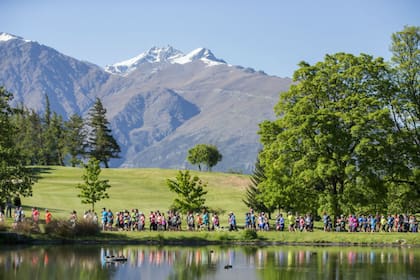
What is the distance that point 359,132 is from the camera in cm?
5575

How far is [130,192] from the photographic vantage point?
9625 cm

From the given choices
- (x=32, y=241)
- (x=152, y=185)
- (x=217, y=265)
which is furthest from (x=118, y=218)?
(x=152, y=185)

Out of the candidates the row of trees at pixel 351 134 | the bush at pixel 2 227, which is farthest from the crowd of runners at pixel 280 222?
the bush at pixel 2 227

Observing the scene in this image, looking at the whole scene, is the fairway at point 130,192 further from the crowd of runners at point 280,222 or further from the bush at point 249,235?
the bush at point 249,235

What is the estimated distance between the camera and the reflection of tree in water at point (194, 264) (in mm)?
38059

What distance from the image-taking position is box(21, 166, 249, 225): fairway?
265 ft

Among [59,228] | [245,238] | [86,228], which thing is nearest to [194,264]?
[245,238]

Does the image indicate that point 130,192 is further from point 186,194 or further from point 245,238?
point 245,238

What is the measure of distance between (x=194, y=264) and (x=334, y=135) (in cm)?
1966

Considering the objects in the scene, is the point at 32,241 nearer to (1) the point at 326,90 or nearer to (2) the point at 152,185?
(1) the point at 326,90

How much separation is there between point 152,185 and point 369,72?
52828mm

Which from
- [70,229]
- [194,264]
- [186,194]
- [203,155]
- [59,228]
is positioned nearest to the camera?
[194,264]

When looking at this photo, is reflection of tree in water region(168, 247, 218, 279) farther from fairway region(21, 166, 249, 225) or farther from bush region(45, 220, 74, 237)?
fairway region(21, 166, 249, 225)

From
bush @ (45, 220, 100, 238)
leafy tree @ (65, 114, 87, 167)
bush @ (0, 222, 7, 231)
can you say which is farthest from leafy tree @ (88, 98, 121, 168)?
bush @ (0, 222, 7, 231)
